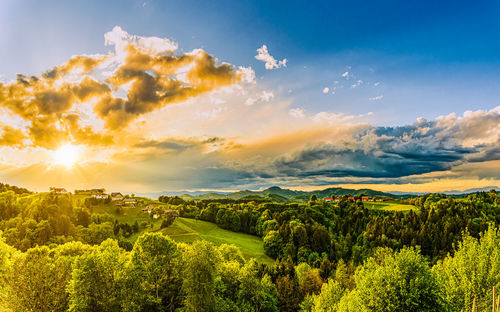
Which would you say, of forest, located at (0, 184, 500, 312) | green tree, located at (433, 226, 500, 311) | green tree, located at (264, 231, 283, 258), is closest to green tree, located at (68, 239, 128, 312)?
forest, located at (0, 184, 500, 312)

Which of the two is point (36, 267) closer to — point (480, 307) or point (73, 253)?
point (73, 253)

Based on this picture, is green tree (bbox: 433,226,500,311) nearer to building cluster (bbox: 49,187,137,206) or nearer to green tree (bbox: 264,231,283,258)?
green tree (bbox: 264,231,283,258)

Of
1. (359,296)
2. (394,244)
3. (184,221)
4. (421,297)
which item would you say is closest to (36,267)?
(359,296)

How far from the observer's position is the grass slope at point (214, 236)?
104500 mm

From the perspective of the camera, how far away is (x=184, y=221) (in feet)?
439

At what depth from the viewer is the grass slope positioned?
10450cm

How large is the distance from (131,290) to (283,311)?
35.5 meters

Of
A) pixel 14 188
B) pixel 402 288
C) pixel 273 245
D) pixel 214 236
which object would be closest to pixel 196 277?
pixel 402 288

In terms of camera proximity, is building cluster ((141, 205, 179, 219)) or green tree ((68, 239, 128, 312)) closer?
green tree ((68, 239, 128, 312))

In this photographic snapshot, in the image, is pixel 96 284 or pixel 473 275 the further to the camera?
pixel 96 284

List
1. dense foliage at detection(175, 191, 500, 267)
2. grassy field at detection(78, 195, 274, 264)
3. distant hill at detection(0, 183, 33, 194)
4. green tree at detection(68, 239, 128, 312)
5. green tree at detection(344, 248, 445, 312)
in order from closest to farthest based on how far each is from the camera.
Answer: green tree at detection(344, 248, 445, 312) < green tree at detection(68, 239, 128, 312) < grassy field at detection(78, 195, 274, 264) < dense foliage at detection(175, 191, 500, 267) < distant hill at detection(0, 183, 33, 194)

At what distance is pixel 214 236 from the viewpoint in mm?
118562

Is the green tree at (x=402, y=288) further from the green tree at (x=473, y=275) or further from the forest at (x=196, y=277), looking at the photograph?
the green tree at (x=473, y=275)

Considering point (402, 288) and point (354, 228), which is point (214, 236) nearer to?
point (354, 228)
